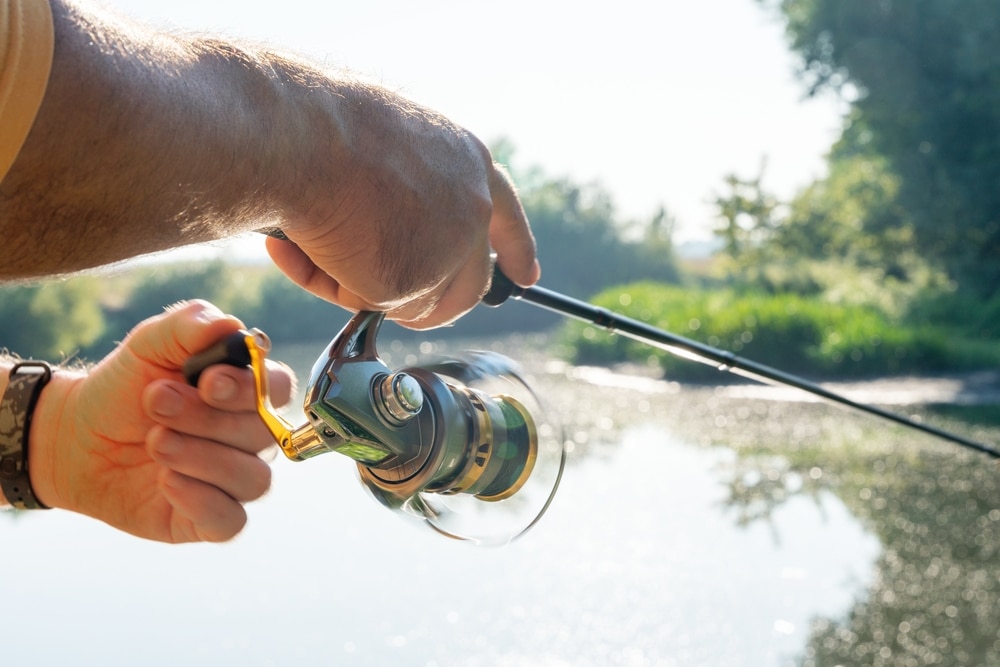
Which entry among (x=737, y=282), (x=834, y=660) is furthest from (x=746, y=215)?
(x=834, y=660)

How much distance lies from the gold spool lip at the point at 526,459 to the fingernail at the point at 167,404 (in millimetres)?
218

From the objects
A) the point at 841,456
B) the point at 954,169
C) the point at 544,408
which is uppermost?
the point at 954,169

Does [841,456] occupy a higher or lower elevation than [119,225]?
higher

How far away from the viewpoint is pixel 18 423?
0.85 m

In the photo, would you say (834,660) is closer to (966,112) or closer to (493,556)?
(493,556)

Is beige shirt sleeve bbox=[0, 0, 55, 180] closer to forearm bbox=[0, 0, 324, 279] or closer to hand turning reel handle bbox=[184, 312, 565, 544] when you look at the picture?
forearm bbox=[0, 0, 324, 279]

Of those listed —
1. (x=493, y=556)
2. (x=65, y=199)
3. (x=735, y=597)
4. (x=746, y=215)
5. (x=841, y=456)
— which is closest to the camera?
(x=65, y=199)

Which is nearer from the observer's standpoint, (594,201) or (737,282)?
(737,282)

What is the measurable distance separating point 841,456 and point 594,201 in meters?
8.56

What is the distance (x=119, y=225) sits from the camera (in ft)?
1.73

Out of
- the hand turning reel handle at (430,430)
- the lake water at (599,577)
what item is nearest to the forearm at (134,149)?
the hand turning reel handle at (430,430)

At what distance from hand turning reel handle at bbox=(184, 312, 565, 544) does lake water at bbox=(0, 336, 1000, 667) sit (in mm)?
1974

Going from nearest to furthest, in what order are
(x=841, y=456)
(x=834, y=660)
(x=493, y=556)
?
(x=834, y=660) → (x=493, y=556) → (x=841, y=456)

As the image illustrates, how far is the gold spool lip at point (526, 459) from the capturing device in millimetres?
732
